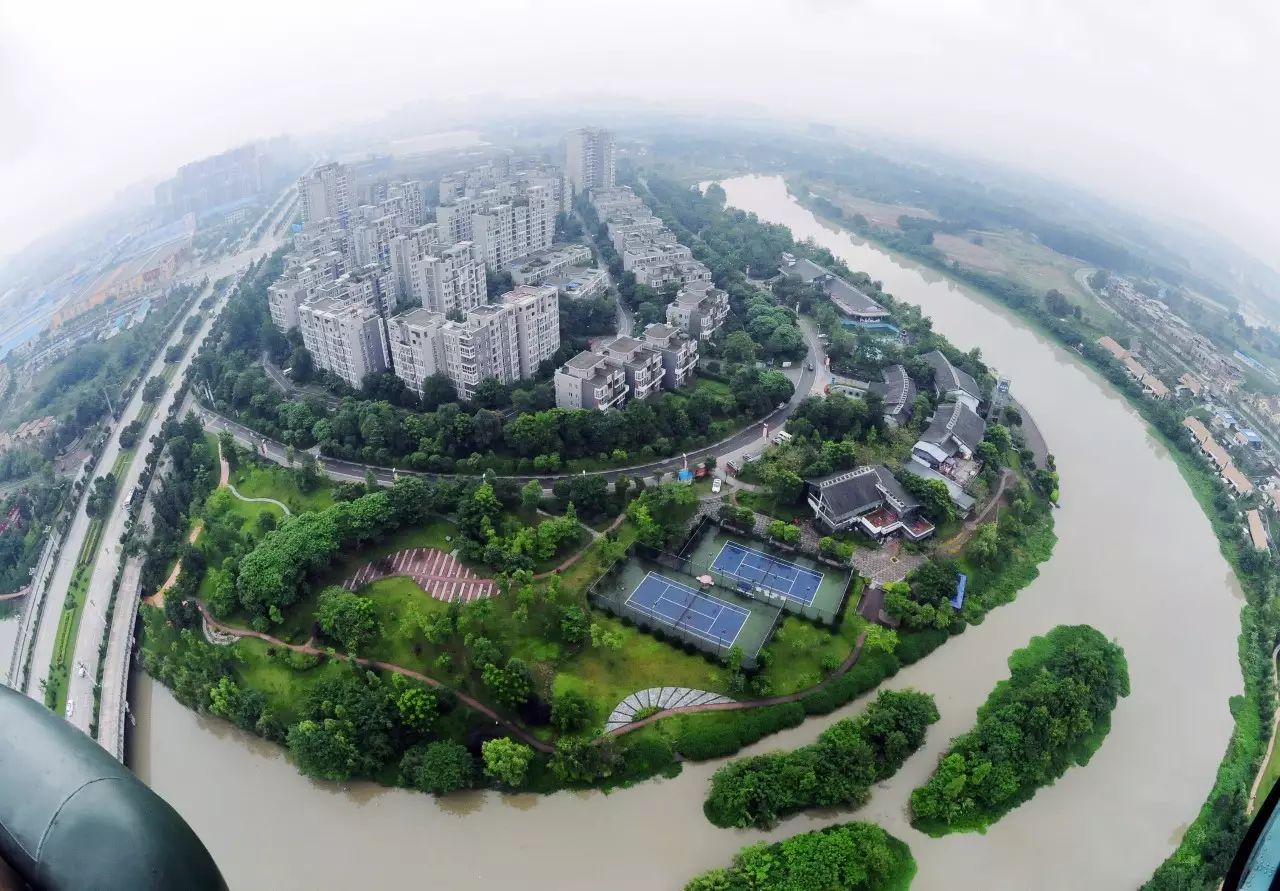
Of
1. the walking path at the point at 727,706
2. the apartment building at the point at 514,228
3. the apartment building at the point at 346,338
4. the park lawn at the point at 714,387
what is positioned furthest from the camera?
the apartment building at the point at 514,228

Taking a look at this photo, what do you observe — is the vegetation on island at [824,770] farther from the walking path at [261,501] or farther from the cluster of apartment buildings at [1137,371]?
the cluster of apartment buildings at [1137,371]

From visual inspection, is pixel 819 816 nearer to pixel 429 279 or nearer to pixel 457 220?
pixel 429 279

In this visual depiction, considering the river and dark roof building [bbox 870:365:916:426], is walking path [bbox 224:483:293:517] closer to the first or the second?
the river

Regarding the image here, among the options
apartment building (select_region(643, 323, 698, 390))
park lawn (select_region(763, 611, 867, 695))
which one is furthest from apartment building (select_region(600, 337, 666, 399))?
park lawn (select_region(763, 611, 867, 695))

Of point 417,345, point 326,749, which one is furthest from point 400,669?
point 417,345

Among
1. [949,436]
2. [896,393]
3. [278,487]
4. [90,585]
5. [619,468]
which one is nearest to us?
[90,585]

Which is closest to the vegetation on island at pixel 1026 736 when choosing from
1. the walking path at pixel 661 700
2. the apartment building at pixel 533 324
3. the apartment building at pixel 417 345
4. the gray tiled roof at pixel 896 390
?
the walking path at pixel 661 700
